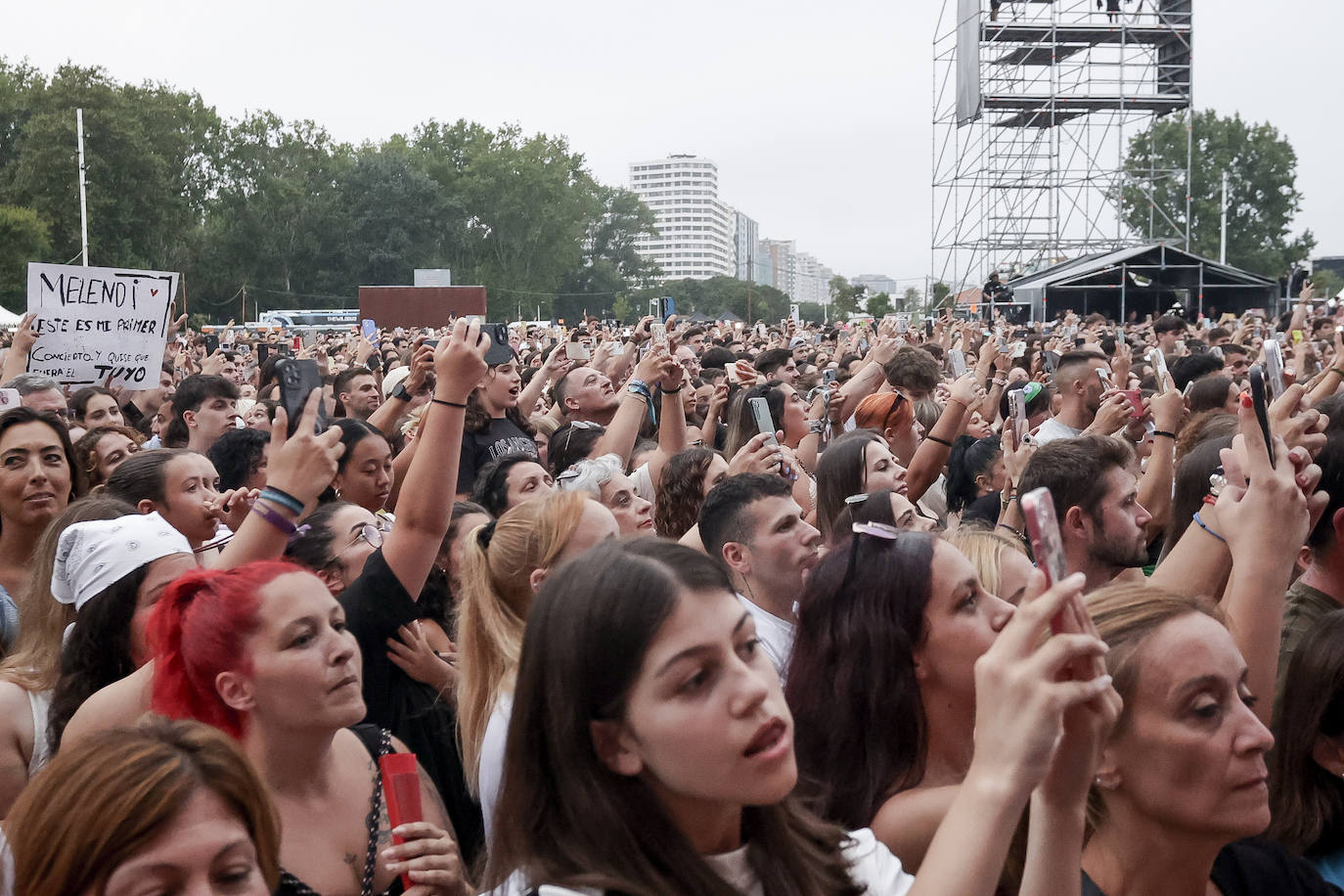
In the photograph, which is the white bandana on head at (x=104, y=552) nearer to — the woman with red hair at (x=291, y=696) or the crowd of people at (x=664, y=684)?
the crowd of people at (x=664, y=684)

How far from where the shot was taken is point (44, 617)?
3625 mm

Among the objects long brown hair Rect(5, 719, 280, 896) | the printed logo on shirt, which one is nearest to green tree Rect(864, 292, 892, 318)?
the printed logo on shirt

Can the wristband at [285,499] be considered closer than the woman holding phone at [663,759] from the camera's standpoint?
No

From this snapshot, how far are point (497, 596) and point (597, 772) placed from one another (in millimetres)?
1639

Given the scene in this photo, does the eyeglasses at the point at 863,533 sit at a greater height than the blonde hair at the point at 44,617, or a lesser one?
greater

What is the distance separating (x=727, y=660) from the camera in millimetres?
1900

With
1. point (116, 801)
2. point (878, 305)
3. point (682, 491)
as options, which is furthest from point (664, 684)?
point (878, 305)

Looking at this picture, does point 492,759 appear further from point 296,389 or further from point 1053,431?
point 1053,431

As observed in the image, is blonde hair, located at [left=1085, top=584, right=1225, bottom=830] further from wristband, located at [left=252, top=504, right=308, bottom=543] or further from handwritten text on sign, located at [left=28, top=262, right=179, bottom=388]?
handwritten text on sign, located at [left=28, top=262, right=179, bottom=388]

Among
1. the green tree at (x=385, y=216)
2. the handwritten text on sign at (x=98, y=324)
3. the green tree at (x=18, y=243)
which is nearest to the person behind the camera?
the handwritten text on sign at (x=98, y=324)

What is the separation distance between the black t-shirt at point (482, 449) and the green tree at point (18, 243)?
139 ft

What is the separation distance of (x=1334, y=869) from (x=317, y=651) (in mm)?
2099

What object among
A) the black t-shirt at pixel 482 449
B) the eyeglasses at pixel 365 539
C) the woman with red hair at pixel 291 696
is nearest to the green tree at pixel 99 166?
the black t-shirt at pixel 482 449

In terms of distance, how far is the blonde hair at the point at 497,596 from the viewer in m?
3.24
